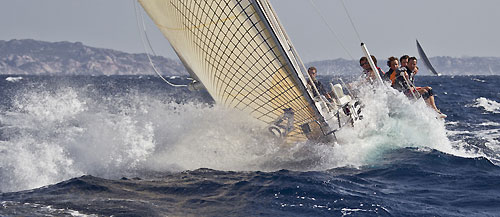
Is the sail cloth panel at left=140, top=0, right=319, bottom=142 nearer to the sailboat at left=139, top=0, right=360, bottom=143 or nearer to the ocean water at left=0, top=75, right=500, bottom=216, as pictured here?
the sailboat at left=139, top=0, right=360, bottom=143

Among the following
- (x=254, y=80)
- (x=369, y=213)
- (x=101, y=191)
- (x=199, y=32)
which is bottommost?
(x=369, y=213)

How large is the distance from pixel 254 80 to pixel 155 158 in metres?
2.30

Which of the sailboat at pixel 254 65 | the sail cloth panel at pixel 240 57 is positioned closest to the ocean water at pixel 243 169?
the sailboat at pixel 254 65

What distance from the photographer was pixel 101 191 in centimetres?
791

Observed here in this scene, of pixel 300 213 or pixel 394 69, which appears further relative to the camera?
pixel 394 69

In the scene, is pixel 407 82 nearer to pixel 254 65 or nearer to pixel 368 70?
pixel 368 70

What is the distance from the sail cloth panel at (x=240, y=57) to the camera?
8977 millimetres

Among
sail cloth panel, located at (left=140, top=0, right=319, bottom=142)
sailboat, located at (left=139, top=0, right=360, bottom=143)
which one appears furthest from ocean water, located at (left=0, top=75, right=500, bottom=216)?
sail cloth panel, located at (left=140, top=0, right=319, bottom=142)

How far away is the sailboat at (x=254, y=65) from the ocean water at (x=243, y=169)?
34 centimetres

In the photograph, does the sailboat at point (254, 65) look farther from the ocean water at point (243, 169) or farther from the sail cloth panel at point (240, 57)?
the ocean water at point (243, 169)

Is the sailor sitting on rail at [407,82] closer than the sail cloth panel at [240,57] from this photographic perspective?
No

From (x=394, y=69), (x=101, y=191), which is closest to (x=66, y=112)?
(x=394, y=69)

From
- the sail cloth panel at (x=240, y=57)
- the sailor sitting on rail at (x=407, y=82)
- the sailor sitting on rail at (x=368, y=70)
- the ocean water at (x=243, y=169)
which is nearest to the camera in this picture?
the ocean water at (x=243, y=169)

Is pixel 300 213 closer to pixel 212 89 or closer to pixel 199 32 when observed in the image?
pixel 199 32
